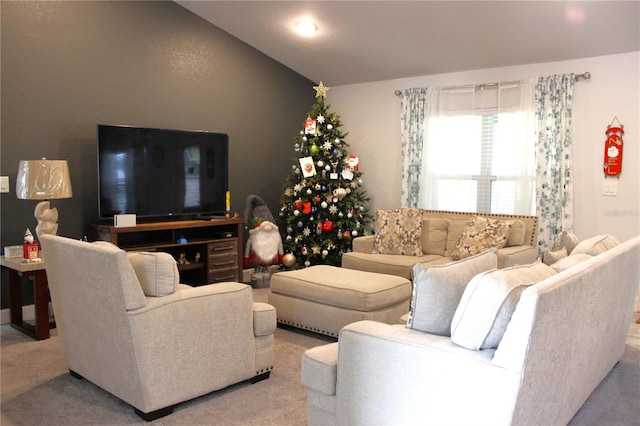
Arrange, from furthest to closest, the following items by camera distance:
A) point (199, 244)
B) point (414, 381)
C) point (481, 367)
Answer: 1. point (199, 244)
2. point (414, 381)
3. point (481, 367)

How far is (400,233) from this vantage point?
18.1 feet

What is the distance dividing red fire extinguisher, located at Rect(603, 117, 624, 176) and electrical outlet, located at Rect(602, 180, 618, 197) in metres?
0.09

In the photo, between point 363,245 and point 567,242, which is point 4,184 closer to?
point 363,245

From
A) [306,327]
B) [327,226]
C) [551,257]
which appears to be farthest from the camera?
[327,226]

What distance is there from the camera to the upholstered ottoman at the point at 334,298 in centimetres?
390

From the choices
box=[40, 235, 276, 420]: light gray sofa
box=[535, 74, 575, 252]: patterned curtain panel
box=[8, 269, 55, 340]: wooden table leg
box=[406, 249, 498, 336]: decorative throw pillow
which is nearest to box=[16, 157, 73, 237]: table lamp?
box=[8, 269, 55, 340]: wooden table leg

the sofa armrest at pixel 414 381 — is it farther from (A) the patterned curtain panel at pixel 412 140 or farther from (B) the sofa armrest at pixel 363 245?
(A) the patterned curtain panel at pixel 412 140

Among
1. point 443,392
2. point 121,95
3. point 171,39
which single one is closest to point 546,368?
point 443,392

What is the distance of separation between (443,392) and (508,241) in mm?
3393

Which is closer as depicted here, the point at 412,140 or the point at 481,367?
the point at 481,367

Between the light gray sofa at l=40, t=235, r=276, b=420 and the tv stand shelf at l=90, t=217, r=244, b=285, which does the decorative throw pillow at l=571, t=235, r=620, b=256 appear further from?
the tv stand shelf at l=90, t=217, r=244, b=285

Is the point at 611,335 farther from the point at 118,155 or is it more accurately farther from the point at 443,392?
the point at 118,155

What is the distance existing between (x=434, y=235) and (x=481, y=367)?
3.69 meters

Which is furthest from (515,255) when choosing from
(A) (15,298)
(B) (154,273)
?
(A) (15,298)
